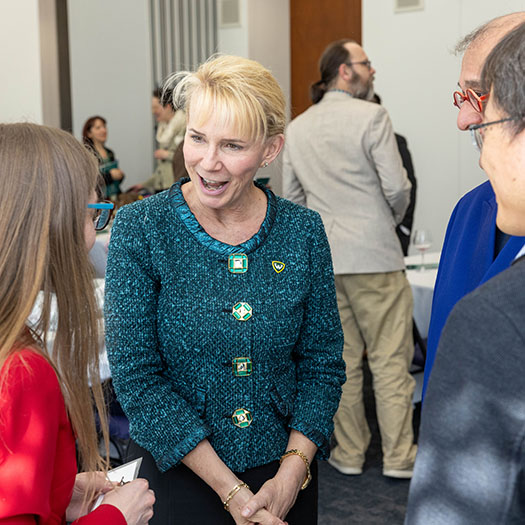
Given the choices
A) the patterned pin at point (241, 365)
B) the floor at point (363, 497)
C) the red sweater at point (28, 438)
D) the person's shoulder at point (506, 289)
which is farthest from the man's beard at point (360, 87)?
the person's shoulder at point (506, 289)

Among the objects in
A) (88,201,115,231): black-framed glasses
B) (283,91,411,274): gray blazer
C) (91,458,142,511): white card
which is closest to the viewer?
(88,201,115,231): black-framed glasses

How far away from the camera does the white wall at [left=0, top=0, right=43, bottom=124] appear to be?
24.1 feet

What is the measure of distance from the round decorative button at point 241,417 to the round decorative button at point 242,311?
193mm

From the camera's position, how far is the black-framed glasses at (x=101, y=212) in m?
1.26

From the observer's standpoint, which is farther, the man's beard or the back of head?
the man's beard

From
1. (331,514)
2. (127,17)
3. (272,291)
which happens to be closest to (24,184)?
(272,291)

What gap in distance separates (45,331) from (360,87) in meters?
2.66

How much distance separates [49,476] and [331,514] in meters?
2.33

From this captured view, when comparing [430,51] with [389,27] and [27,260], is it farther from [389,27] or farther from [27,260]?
[27,260]

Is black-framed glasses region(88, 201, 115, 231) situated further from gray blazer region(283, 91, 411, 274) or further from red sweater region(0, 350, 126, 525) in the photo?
gray blazer region(283, 91, 411, 274)

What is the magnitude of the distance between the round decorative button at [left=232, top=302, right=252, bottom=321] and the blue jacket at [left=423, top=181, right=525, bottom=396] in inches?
15.2

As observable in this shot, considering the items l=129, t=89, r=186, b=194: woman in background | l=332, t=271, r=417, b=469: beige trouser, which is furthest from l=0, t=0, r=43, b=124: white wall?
l=332, t=271, r=417, b=469: beige trouser

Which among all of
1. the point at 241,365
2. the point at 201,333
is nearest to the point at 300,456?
the point at 241,365

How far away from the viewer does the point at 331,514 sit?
10.5 feet
